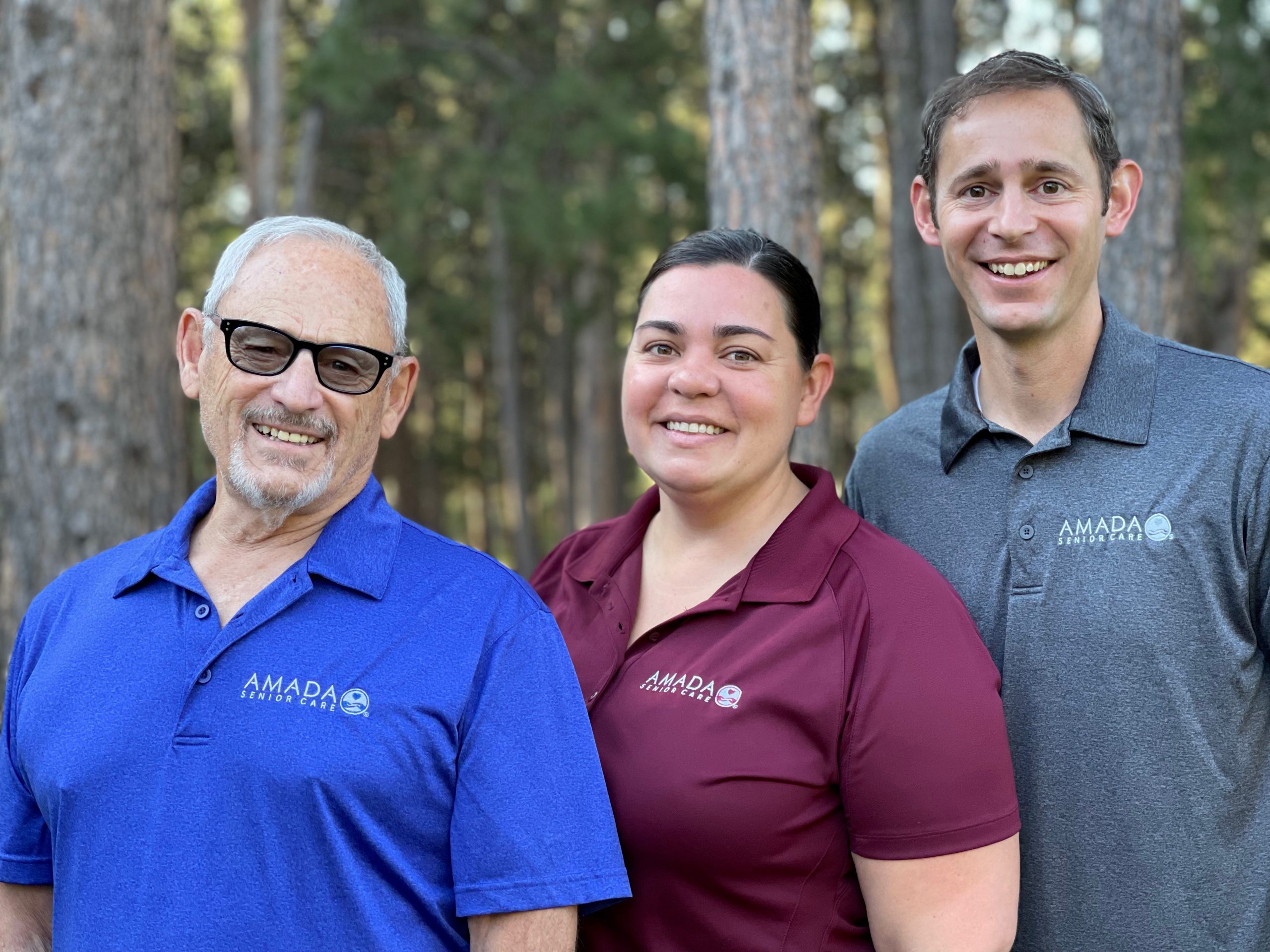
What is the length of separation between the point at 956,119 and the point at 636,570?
4.07 feet

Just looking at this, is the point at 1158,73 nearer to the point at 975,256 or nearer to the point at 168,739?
the point at 975,256

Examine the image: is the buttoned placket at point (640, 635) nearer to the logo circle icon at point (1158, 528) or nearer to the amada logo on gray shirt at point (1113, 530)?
the amada logo on gray shirt at point (1113, 530)

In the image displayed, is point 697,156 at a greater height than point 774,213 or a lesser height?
greater

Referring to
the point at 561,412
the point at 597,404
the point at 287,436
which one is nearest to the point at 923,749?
the point at 287,436

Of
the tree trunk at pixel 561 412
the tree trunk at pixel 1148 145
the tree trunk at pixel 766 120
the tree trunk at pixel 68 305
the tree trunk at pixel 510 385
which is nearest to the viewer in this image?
the tree trunk at pixel 68 305

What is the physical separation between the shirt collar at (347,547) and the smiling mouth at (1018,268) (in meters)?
1.41

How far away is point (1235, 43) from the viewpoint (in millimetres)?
12500

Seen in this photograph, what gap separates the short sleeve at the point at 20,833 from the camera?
2490 mm

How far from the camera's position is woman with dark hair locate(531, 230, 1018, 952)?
7.45 feet

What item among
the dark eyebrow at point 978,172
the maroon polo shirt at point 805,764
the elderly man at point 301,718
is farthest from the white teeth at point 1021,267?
the elderly man at point 301,718

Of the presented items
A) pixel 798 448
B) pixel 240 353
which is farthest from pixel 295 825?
pixel 798 448

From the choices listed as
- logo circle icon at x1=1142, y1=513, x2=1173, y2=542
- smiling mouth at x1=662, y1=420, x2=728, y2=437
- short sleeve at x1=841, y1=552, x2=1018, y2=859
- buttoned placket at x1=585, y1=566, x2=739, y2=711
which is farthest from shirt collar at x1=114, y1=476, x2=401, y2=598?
logo circle icon at x1=1142, y1=513, x2=1173, y2=542

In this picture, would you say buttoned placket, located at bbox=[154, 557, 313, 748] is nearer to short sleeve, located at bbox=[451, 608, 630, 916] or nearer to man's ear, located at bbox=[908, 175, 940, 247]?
short sleeve, located at bbox=[451, 608, 630, 916]

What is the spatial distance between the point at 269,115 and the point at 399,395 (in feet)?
38.4
